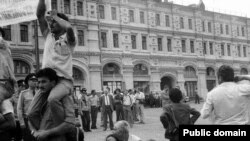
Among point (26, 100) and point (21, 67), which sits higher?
point (21, 67)

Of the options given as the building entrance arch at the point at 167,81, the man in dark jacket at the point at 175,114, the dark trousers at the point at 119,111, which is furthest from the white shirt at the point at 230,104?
the building entrance arch at the point at 167,81

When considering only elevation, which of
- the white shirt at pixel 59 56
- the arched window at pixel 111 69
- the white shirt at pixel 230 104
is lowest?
the white shirt at pixel 230 104

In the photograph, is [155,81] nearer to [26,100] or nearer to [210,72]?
[210,72]

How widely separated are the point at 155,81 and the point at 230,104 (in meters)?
32.8

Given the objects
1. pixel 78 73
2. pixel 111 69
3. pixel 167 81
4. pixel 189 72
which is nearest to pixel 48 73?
pixel 78 73

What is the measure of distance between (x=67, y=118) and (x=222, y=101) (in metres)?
2.07

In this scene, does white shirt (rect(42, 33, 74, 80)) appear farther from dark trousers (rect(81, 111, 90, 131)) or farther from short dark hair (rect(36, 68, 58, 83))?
dark trousers (rect(81, 111, 90, 131))

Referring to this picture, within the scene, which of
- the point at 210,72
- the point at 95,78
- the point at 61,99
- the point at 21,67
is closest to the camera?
the point at 61,99

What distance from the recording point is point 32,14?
9656 mm

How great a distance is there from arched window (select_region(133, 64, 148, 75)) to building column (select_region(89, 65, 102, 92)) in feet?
15.7

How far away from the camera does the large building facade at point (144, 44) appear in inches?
1252

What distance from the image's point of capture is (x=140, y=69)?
37.1 metres

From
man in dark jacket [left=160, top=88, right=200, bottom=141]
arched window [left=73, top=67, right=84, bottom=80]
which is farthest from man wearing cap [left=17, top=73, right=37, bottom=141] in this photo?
arched window [left=73, top=67, right=84, bottom=80]

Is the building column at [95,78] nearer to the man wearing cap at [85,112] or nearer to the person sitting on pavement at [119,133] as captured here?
the man wearing cap at [85,112]
